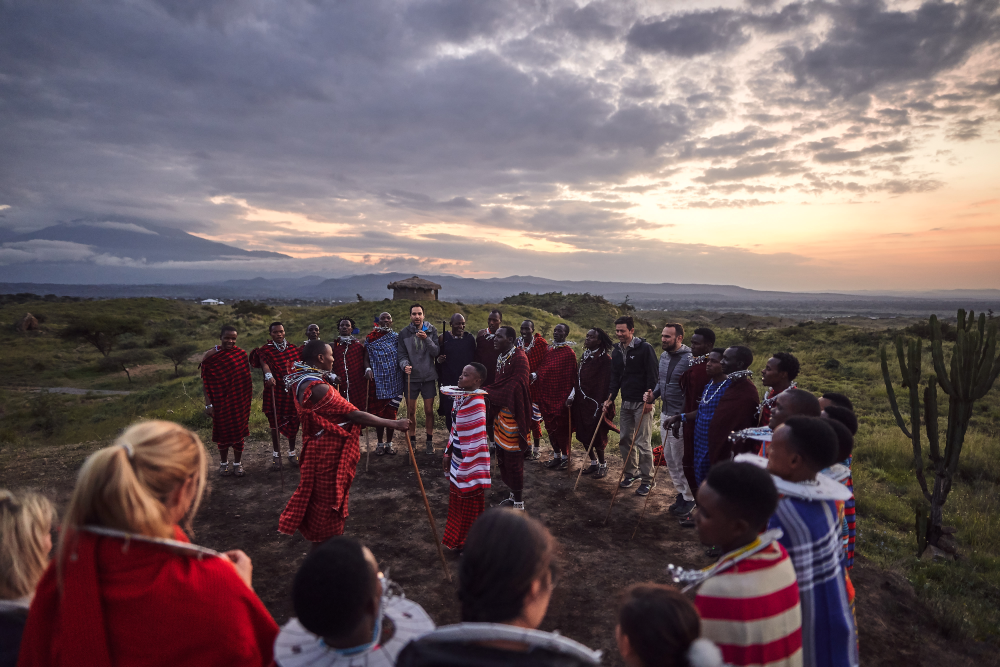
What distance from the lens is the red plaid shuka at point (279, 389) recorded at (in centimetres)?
739

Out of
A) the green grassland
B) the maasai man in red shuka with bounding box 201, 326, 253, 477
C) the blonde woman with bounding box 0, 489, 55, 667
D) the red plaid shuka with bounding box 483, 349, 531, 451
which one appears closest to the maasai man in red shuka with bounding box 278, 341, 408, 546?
the red plaid shuka with bounding box 483, 349, 531, 451

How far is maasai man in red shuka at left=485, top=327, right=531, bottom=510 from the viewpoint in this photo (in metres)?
5.75

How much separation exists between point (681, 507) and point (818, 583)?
12.7ft

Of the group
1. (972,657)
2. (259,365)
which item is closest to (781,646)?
(972,657)

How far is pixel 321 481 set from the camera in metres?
4.16

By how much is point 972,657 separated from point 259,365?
830 centimetres

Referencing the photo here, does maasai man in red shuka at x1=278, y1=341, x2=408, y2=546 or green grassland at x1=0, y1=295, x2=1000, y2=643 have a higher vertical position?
maasai man in red shuka at x1=278, y1=341, x2=408, y2=546

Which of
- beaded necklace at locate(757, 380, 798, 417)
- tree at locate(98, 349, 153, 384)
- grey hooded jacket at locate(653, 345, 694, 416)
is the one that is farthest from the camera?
tree at locate(98, 349, 153, 384)

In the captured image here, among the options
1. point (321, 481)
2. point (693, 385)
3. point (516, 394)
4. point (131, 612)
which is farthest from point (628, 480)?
point (131, 612)

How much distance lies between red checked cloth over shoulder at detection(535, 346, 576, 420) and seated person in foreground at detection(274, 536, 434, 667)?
238 inches

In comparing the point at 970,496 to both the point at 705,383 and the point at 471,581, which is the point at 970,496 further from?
the point at 471,581

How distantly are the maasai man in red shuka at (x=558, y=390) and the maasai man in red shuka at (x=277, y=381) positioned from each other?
3.84 meters

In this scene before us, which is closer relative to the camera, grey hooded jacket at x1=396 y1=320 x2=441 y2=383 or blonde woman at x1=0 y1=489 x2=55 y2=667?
blonde woman at x1=0 y1=489 x2=55 y2=667

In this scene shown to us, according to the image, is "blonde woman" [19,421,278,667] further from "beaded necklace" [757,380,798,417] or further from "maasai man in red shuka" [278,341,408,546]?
"beaded necklace" [757,380,798,417]
